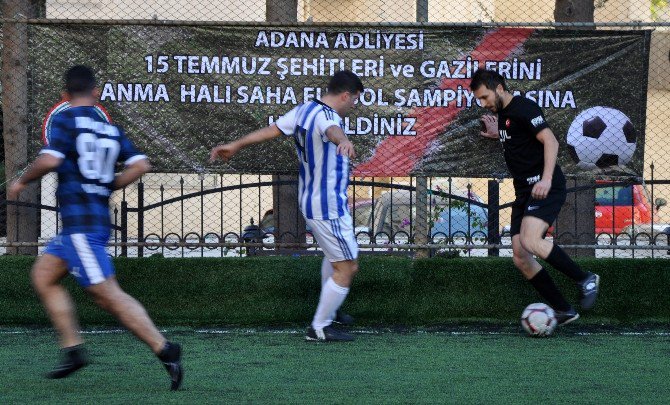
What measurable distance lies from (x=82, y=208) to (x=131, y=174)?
32 cm

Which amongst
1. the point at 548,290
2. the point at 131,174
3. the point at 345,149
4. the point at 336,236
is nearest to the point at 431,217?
the point at 548,290

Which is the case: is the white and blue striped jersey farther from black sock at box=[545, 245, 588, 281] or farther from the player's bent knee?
black sock at box=[545, 245, 588, 281]

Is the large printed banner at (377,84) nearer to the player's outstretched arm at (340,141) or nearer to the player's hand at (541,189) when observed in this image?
the player's hand at (541,189)

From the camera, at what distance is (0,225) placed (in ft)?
32.1

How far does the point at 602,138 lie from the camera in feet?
28.7

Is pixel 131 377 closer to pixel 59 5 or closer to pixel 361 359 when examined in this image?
pixel 361 359

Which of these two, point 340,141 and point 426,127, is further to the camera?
point 426,127

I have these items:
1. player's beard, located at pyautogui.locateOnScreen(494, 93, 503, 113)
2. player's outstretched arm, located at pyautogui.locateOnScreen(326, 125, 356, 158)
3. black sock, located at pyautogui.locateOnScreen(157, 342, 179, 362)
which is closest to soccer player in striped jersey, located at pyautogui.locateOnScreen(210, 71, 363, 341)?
player's outstretched arm, located at pyautogui.locateOnScreen(326, 125, 356, 158)

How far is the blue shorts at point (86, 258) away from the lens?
578 cm

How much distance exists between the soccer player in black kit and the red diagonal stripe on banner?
0.74 m

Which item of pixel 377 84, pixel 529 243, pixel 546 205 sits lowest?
pixel 529 243

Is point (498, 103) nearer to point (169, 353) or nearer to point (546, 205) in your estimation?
point (546, 205)

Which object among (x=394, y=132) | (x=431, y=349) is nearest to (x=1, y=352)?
(x=431, y=349)

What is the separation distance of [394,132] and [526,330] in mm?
1917
